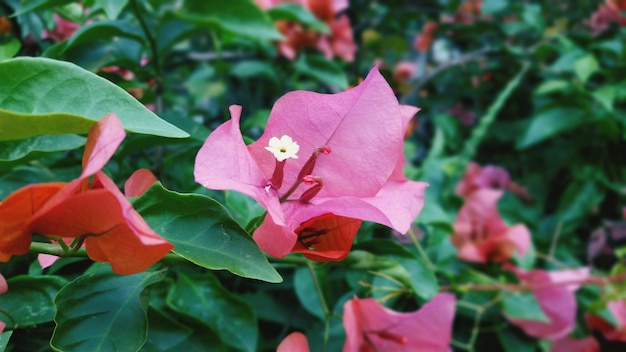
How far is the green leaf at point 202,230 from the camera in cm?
35

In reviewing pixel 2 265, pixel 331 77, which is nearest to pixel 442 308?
pixel 2 265

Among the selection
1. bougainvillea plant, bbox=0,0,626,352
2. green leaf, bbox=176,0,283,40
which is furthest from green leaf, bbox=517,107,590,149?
green leaf, bbox=176,0,283,40

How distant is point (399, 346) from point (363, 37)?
4.02 feet

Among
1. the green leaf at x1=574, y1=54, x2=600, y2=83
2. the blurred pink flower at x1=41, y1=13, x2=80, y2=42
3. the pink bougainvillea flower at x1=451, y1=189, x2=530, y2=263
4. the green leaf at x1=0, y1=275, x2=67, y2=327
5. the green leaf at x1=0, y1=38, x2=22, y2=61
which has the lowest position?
the pink bougainvillea flower at x1=451, y1=189, x2=530, y2=263

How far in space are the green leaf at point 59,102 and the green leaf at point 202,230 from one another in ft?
0.15

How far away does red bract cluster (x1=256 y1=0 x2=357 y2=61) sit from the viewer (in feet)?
3.65

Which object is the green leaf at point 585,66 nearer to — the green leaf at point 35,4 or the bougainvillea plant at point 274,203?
the bougainvillea plant at point 274,203

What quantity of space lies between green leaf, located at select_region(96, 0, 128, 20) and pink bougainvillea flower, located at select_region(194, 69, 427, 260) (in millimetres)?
246

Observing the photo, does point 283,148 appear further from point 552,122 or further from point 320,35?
point 552,122

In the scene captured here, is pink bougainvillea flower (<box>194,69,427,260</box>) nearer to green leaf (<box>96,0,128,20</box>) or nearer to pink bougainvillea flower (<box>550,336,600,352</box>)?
green leaf (<box>96,0,128,20</box>)


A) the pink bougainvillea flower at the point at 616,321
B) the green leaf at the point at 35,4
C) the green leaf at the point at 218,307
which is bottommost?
the pink bougainvillea flower at the point at 616,321

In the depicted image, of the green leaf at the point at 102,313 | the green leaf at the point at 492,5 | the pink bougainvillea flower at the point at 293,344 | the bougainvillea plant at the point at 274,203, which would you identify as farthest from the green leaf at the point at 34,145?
the green leaf at the point at 492,5

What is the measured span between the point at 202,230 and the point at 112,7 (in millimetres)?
311

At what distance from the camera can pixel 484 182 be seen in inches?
49.0
